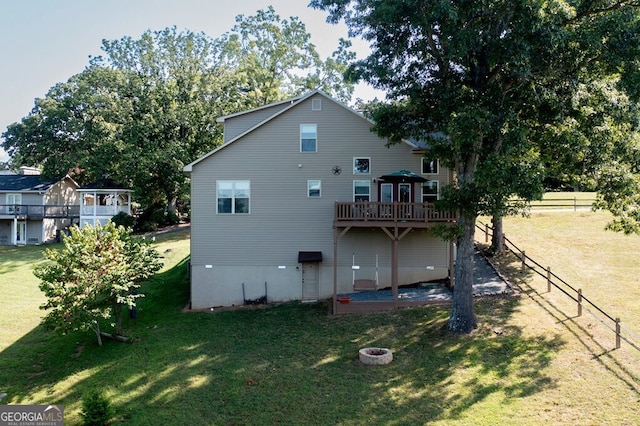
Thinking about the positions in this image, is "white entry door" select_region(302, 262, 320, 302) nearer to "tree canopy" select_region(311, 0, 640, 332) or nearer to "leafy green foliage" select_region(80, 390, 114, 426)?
"tree canopy" select_region(311, 0, 640, 332)

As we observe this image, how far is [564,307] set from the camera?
52.9 ft

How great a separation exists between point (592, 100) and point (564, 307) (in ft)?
23.7

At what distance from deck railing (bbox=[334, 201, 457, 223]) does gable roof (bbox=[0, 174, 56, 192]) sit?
3001cm

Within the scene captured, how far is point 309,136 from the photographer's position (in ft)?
66.1

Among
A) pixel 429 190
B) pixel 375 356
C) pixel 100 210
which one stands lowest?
pixel 375 356

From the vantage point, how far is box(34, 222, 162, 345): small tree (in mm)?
14797

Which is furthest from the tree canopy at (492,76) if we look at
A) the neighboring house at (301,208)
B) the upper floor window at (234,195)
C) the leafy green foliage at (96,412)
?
the leafy green foliage at (96,412)

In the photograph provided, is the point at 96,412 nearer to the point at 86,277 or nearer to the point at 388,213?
the point at 86,277

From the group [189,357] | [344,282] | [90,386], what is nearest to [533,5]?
[344,282]

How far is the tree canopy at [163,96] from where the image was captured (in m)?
35.8

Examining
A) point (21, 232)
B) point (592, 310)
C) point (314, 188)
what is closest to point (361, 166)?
point (314, 188)

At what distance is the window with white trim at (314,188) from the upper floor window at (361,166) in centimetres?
169

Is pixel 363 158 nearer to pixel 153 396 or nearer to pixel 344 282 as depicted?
pixel 344 282

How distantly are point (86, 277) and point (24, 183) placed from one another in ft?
95.5
